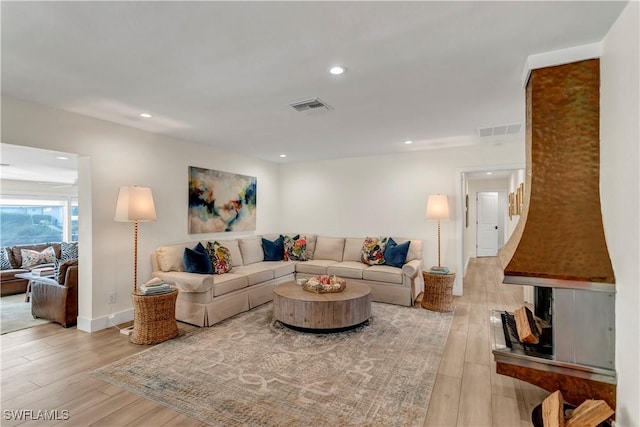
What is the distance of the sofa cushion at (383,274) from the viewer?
4463mm

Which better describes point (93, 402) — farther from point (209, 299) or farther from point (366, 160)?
point (366, 160)

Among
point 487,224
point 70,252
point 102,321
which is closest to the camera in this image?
point 102,321

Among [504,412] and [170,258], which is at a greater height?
[170,258]

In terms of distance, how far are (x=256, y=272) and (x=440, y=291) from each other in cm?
258

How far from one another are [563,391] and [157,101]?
13.2 feet

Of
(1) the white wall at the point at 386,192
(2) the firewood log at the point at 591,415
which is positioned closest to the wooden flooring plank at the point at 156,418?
(2) the firewood log at the point at 591,415

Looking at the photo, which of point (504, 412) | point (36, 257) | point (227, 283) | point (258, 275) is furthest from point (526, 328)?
point (36, 257)

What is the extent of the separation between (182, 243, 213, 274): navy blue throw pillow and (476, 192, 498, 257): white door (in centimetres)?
842

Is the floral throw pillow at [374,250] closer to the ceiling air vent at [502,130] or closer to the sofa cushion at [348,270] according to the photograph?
the sofa cushion at [348,270]

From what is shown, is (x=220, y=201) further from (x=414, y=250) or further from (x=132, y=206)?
(x=414, y=250)

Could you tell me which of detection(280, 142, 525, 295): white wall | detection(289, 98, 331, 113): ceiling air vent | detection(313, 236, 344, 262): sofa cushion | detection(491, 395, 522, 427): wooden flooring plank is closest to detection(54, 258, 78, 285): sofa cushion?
detection(289, 98, 331, 113): ceiling air vent

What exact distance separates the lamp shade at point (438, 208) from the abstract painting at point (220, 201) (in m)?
3.19

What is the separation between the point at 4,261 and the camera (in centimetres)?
549

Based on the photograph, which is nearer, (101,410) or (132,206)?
(101,410)
